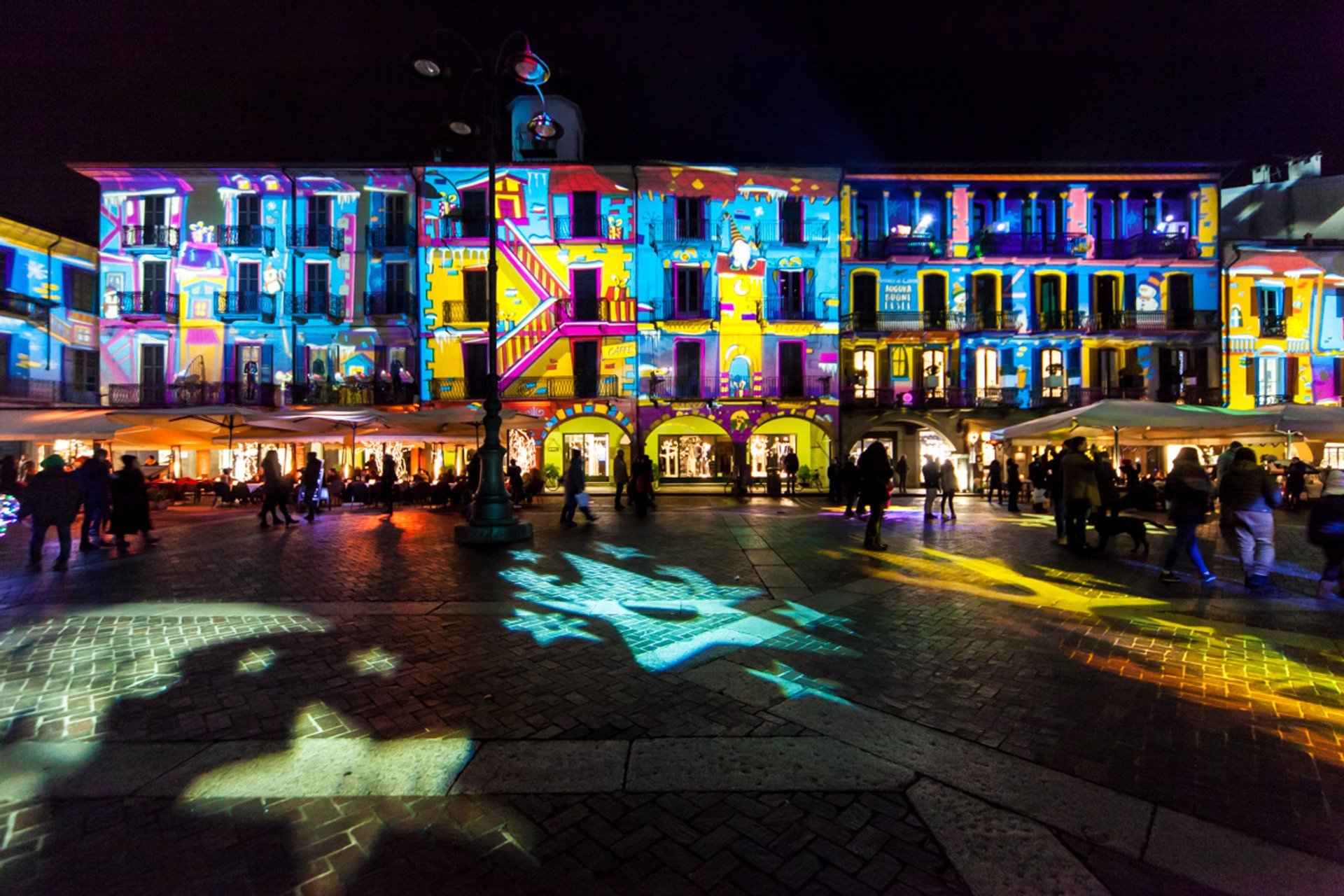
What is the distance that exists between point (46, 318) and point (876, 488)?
31973mm

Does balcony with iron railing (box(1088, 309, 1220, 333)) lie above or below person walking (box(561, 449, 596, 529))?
above

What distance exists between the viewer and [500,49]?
8.88 meters

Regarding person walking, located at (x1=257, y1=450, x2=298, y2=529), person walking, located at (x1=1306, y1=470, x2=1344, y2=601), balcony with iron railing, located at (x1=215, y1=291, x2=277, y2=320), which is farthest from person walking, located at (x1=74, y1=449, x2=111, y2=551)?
person walking, located at (x1=1306, y1=470, x2=1344, y2=601)

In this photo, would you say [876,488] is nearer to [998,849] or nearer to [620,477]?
[998,849]

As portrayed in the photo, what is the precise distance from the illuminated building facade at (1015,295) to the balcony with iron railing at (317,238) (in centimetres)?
2092

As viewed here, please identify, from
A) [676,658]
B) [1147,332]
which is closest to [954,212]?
[1147,332]

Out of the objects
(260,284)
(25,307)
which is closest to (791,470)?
(260,284)

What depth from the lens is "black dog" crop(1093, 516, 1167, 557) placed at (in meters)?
8.39

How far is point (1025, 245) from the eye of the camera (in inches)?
918

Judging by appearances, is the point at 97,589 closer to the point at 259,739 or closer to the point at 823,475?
the point at 259,739

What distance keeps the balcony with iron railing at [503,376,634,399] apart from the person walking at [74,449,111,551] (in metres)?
13.7

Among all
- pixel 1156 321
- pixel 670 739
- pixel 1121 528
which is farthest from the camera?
pixel 1156 321

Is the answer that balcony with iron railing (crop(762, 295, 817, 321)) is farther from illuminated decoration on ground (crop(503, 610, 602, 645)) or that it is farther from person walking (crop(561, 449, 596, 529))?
illuminated decoration on ground (crop(503, 610, 602, 645))

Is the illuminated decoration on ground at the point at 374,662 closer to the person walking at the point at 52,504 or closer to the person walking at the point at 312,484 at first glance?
the person walking at the point at 52,504
